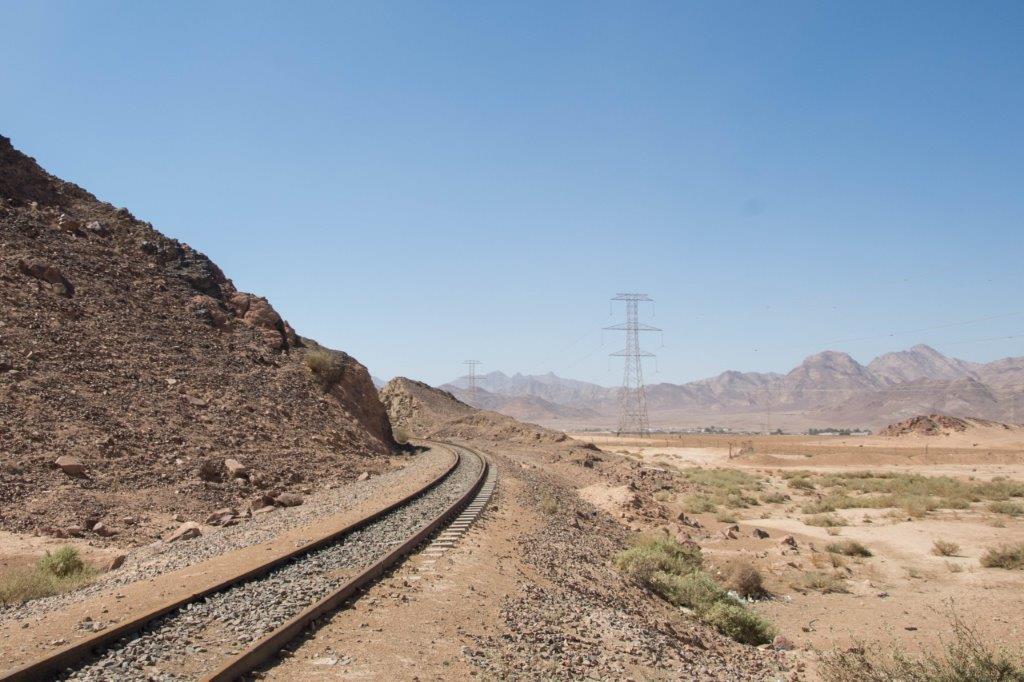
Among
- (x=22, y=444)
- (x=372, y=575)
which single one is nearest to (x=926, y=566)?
(x=372, y=575)

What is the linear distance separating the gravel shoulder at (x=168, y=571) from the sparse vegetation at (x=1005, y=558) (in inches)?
608

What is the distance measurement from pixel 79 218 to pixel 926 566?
1341 inches

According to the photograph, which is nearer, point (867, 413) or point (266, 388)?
point (266, 388)

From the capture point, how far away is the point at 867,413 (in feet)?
648

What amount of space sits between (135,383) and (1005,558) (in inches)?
990

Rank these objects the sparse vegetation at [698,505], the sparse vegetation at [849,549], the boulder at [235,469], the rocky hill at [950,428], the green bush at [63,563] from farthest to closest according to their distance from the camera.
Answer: the rocky hill at [950,428], the sparse vegetation at [698,505], the sparse vegetation at [849,549], the boulder at [235,469], the green bush at [63,563]

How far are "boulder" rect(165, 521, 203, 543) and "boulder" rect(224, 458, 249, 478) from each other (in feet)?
16.8

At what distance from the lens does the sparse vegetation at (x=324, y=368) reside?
3231 cm

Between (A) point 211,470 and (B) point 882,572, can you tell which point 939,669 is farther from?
(A) point 211,470

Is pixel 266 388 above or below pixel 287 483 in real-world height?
above

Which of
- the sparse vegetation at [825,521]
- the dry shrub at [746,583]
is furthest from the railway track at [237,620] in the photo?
the sparse vegetation at [825,521]

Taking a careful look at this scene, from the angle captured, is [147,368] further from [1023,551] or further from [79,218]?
[1023,551]

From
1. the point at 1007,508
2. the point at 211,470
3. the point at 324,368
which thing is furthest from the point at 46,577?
the point at 1007,508

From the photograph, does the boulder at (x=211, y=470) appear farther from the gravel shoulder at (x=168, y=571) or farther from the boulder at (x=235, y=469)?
the gravel shoulder at (x=168, y=571)
